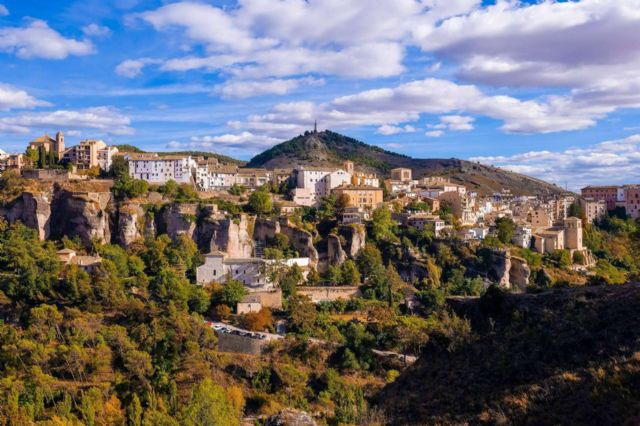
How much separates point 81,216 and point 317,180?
19874 mm

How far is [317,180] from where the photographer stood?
51.2 meters

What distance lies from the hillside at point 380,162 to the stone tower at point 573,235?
3364cm

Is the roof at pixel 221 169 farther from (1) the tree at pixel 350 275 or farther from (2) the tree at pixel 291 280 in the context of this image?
(1) the tree at pixel 350 275

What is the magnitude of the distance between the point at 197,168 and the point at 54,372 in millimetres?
25658

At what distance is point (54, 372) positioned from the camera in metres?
25.2

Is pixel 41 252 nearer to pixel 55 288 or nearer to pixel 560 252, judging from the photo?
pixel 55 288

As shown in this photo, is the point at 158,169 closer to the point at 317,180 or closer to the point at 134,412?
the point at 317,180

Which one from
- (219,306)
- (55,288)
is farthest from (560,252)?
(55,288)

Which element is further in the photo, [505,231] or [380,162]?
[380,162]

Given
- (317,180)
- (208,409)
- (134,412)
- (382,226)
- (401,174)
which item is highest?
(401,174)

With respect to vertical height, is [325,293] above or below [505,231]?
below

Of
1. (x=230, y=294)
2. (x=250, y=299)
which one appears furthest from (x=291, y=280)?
(x=230, y=294)

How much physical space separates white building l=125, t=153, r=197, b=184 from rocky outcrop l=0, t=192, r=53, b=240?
24.2ft

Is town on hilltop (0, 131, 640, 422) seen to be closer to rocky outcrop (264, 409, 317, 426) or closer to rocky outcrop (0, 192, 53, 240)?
rocky outcrop (0, 192, 53, 240)
